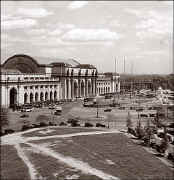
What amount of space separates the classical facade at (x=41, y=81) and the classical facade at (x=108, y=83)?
17.4 ft

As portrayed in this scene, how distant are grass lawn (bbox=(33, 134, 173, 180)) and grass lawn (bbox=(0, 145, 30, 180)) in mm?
4160

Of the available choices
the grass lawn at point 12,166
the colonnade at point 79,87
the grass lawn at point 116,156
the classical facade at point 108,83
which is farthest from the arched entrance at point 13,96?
the classical facade at point 108,83

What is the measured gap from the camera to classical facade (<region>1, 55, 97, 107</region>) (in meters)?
67.2

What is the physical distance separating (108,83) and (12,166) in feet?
294

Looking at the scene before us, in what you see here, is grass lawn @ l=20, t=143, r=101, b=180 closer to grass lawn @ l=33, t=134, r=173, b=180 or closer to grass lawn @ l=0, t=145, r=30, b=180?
grass lawn @ l=0, t=145, r=30, b=180

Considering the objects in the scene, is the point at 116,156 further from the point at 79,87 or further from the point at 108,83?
the point at 108,83

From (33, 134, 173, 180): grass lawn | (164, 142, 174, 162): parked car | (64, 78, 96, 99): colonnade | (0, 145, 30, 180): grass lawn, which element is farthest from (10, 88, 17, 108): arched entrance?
(164, 142, 174, 162): parked car

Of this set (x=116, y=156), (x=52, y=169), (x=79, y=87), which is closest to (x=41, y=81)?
(x=79, y=87)

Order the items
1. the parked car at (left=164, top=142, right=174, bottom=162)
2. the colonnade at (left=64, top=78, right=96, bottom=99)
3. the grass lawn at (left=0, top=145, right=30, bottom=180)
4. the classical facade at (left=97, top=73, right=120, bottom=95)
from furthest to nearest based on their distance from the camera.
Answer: the classical facade at (left=97, top=73, right=120, bottom=95) → the colonnade at (left=64, top=78, right=96, bottom=99) → the parked car at (left=164, top=142, right=174, bottom=162) → the grass lawn at (left=0, top=145, right=30, bottom=180)

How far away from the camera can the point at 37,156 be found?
28.0m

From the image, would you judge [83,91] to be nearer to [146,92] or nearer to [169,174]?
[146,92]

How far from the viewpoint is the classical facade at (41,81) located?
6719 centimetres

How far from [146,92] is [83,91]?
19370 millimetres

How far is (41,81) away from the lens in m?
76.5
